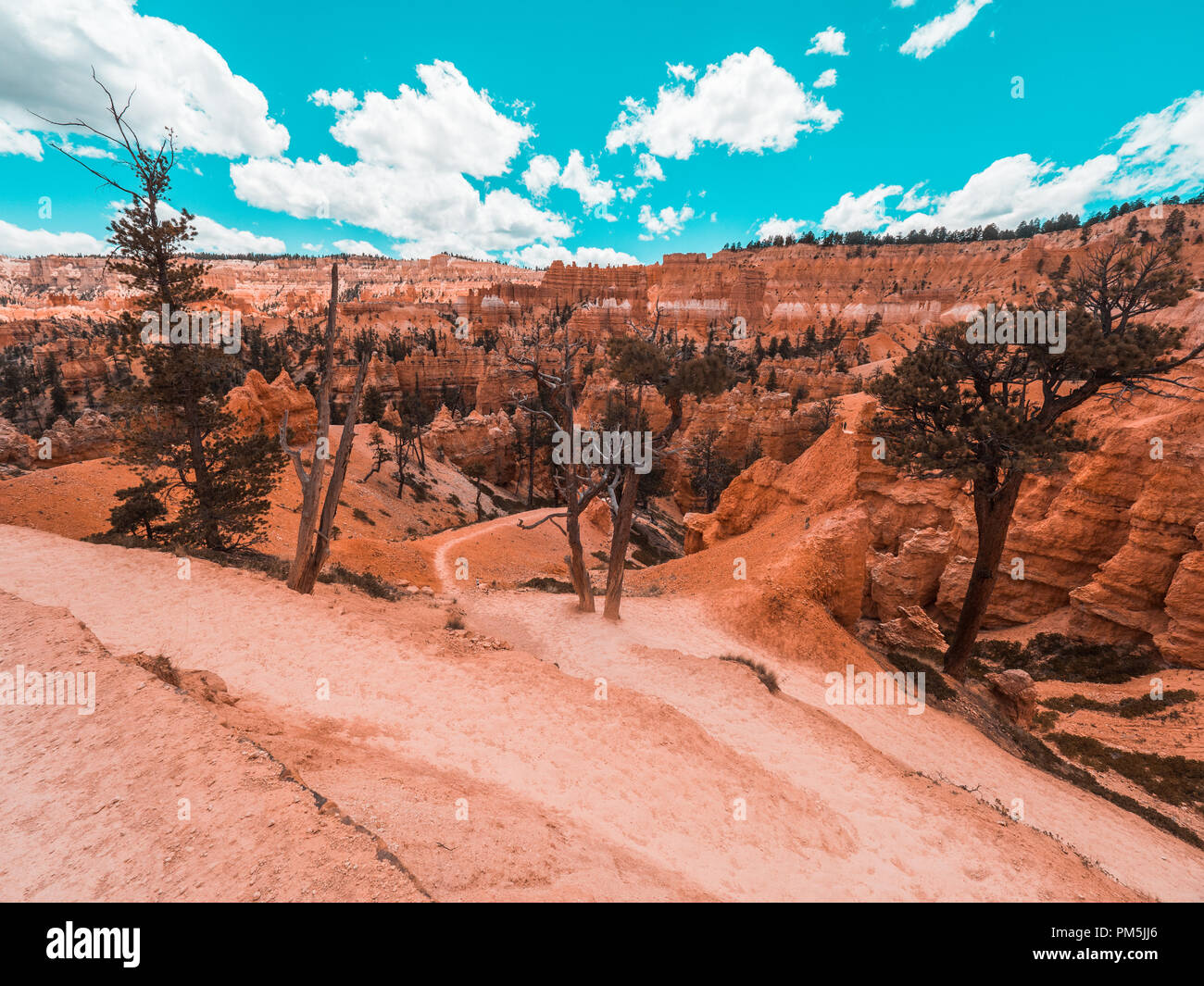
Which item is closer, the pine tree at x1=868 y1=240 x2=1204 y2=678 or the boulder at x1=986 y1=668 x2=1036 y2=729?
the pine tree at x1=868 y1=240 x2=1204 y2=678

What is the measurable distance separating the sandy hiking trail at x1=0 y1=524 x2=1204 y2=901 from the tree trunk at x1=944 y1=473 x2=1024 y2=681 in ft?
9.02

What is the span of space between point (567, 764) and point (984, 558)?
11.7 m

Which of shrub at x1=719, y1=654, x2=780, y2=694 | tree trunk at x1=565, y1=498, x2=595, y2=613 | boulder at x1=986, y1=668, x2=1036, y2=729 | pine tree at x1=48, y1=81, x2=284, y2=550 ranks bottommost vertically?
boulder at x1=986, y1=668, x2=1036, y2=729

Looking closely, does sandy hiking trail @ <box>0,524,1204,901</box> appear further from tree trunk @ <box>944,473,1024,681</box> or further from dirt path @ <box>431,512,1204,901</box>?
tree trunk @ <box>944,473,1024,681</box>

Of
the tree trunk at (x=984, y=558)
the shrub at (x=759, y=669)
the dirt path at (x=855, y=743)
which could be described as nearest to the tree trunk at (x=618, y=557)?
the dirt path at (x=855, y=743)

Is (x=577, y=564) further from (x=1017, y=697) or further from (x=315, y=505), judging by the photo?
(x=1017, y=697)

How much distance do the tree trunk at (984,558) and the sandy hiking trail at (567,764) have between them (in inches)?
108

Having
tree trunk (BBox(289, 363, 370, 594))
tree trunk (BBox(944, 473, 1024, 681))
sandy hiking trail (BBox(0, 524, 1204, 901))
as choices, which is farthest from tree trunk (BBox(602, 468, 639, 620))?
tree trunk (BBox(944, 473, 1024, 681))

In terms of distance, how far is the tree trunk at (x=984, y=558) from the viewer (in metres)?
12.0

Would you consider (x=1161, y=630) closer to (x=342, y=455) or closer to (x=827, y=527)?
(x=827, y=527)

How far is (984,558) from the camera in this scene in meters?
12.4

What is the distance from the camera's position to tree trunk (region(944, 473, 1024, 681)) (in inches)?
472

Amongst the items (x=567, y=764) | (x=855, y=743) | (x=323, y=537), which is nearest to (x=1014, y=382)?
(x=855, y=743)
